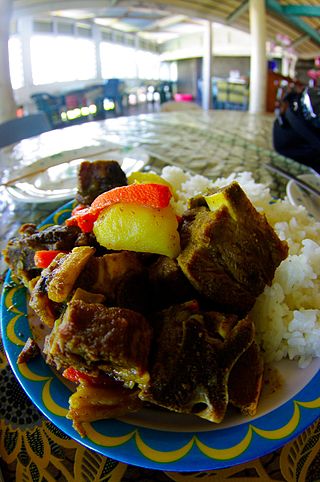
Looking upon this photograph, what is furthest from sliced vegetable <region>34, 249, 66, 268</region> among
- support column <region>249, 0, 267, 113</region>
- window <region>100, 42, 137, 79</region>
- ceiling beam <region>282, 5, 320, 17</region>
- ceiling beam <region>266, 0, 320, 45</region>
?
window <region>100, 42, 137, 79</region>

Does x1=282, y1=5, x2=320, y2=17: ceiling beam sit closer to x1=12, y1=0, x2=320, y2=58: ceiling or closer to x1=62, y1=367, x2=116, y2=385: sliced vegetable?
x1=12, y1=0, x2=320, y2=58: ceiling

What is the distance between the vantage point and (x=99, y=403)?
554 mm

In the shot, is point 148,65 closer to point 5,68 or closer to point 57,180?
point 5,68

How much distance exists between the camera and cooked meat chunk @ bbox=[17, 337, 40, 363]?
2.13 ft

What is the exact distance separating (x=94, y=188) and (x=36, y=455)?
683 mm

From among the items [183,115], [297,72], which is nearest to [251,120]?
[183,115]

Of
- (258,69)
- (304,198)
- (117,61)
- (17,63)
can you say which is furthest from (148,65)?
(304,198)

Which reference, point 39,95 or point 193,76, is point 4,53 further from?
point 193,76

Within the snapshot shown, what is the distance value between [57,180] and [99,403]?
1.29m

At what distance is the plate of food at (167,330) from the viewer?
0.52 m

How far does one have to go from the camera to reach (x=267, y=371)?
2.14ft

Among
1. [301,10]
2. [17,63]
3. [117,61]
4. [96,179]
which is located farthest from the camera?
[117,61]

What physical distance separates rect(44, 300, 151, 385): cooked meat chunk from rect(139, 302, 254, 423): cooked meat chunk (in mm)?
31

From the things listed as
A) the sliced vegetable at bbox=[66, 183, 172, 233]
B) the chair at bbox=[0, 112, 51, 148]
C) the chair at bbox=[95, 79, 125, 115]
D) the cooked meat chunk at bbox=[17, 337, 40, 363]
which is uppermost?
the chair at bbox=[95, 79, 125, 115]
